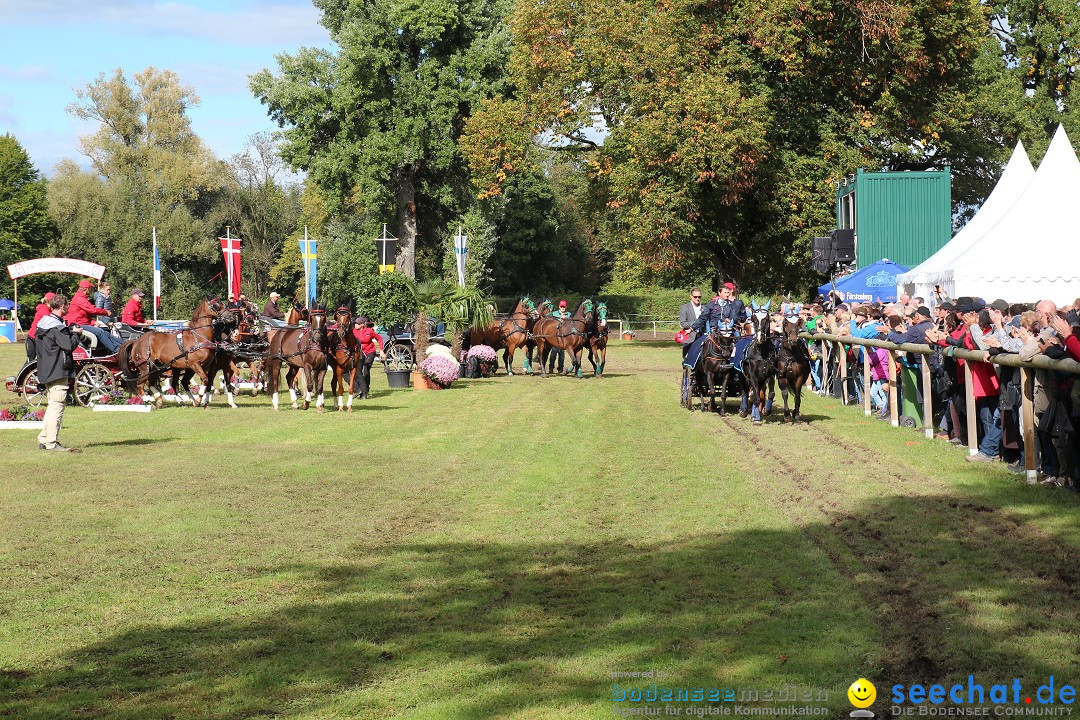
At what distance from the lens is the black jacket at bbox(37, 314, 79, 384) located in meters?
15.6

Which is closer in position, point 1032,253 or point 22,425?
point 22,425

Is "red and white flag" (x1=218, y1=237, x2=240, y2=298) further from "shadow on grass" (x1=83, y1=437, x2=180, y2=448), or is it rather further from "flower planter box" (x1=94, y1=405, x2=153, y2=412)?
"shadow on grass" (x1=83, y1=437, x2=180, y2=448)

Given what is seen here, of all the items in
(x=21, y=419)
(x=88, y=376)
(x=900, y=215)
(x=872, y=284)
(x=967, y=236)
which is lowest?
(x=21, y=419)

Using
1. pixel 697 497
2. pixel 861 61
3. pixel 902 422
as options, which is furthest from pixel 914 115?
pixel 697 497

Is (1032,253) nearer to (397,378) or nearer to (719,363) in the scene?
(719,363)

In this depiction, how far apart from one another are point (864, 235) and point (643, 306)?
40347 mm

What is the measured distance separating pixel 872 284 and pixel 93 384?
58.5 ft

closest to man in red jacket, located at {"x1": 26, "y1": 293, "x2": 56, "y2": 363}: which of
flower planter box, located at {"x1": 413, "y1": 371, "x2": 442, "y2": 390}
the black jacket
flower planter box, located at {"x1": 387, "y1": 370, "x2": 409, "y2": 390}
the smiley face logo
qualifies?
the black jacket

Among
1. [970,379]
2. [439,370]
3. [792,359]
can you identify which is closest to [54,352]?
[792,359]

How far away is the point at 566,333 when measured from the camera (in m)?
33.3

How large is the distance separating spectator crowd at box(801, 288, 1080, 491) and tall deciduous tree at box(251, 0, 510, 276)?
110 ft

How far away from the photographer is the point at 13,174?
81.8m

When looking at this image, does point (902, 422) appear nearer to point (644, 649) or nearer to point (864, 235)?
point (644, 649)

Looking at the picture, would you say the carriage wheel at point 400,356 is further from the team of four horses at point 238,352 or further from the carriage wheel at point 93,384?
the carriage wheel at point 93,384
